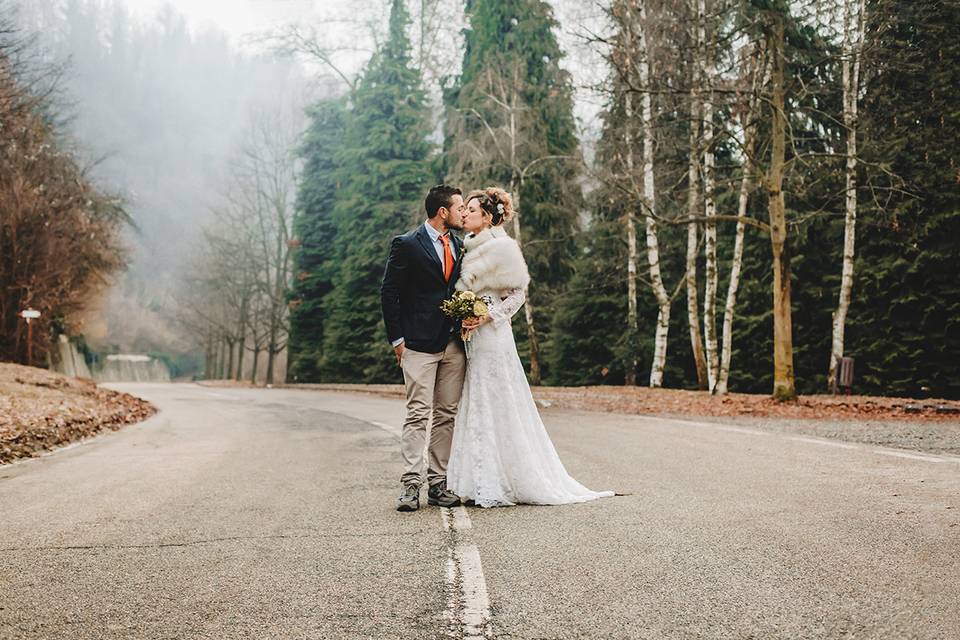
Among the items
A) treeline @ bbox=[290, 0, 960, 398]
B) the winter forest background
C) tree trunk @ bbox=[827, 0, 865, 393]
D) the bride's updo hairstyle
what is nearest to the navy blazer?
the bride's updo hairstyle

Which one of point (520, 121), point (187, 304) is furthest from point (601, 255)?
point (187, 304)

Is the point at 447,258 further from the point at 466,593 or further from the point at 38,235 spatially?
the point at 38,235

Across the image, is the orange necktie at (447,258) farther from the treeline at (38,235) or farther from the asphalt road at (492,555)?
the treeline at (38,235)

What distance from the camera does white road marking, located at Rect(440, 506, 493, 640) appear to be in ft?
10.7

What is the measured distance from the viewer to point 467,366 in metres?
6.54

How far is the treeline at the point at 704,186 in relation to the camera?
19.5m

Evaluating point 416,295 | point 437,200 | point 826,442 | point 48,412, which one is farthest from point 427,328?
point 48,412

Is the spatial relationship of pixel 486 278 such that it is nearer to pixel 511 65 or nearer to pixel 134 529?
pixel 134 529

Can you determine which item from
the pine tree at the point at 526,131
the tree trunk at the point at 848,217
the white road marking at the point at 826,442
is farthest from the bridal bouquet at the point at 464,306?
the pine tree at the point at 526,131

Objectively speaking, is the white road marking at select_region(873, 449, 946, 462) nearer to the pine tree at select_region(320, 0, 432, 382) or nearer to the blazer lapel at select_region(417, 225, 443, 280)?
the blazer lapel at select_region(417, 225, 443, 280)

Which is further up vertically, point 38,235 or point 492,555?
point 38,235

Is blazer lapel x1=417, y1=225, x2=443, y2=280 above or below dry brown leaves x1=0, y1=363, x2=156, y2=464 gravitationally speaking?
above

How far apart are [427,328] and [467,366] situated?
1.67 feet

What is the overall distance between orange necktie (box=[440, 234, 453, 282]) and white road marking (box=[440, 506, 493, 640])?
6.59ft
